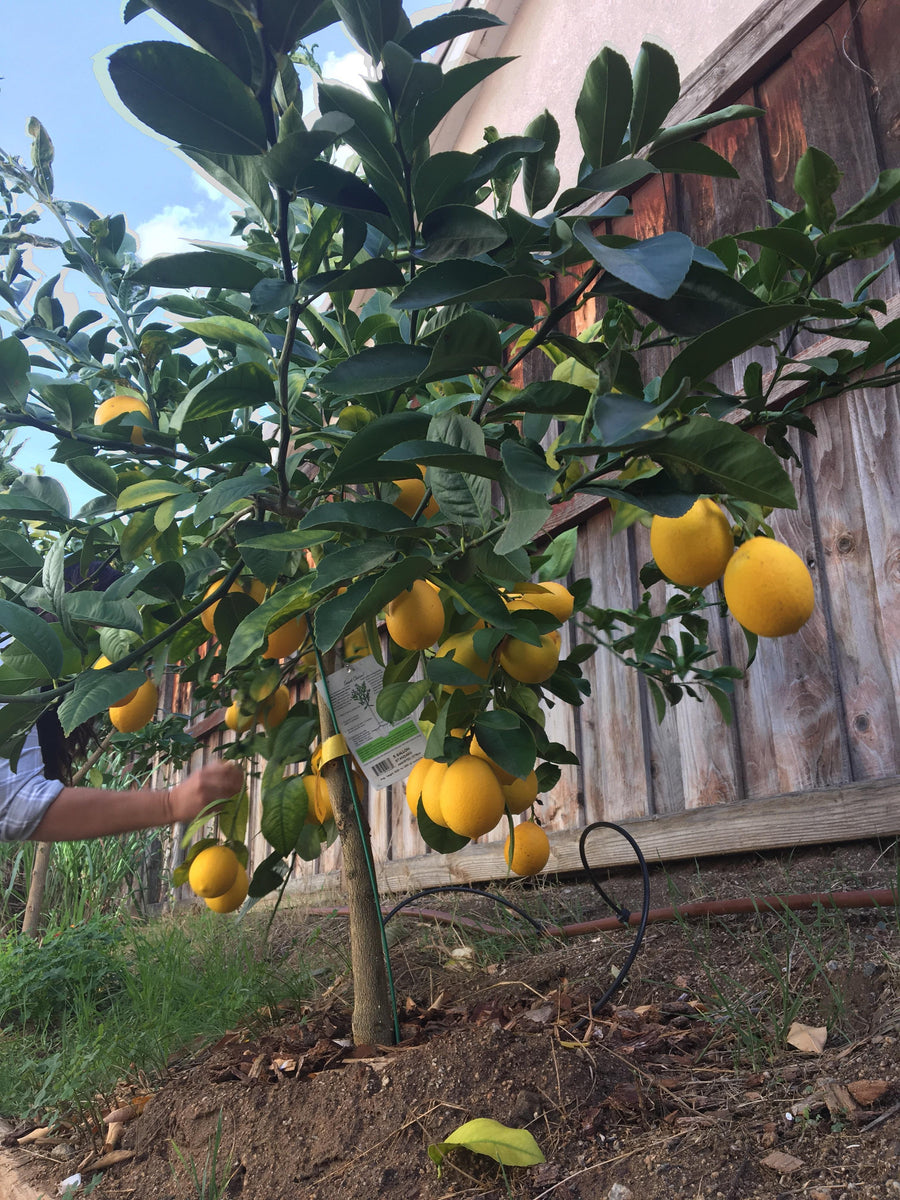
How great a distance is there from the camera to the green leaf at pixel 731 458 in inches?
24.2

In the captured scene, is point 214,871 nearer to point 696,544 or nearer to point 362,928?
point 362,928

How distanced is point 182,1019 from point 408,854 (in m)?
1.46

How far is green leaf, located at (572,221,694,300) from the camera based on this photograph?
55 centimetres

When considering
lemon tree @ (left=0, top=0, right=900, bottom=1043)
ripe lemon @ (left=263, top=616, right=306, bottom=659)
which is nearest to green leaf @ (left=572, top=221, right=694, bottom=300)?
lemon tree @ (left=0, top=0, right=900, bottom=1043)

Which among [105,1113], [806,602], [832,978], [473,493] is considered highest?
[473,493]

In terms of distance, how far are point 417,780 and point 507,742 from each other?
0.82ft

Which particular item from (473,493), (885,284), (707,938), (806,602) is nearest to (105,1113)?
(707,938)

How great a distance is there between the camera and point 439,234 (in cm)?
72

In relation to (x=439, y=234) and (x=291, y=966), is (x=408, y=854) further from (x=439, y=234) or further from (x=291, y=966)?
(x=439, y=234)

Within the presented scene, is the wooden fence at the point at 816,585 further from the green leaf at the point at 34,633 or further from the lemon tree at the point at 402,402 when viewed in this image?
the green leaf at the point at 34,633

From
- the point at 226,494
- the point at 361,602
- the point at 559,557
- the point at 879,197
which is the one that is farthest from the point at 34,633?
the point at 879,197

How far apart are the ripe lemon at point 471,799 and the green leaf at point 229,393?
46cm

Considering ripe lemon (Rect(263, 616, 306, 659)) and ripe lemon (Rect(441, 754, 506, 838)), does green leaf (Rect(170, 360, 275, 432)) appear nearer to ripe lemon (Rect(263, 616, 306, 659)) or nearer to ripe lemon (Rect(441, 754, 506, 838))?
ripe lemon (Rect(263, 616, 306, 659))

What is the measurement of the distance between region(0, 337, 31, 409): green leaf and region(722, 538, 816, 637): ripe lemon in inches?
31.7
